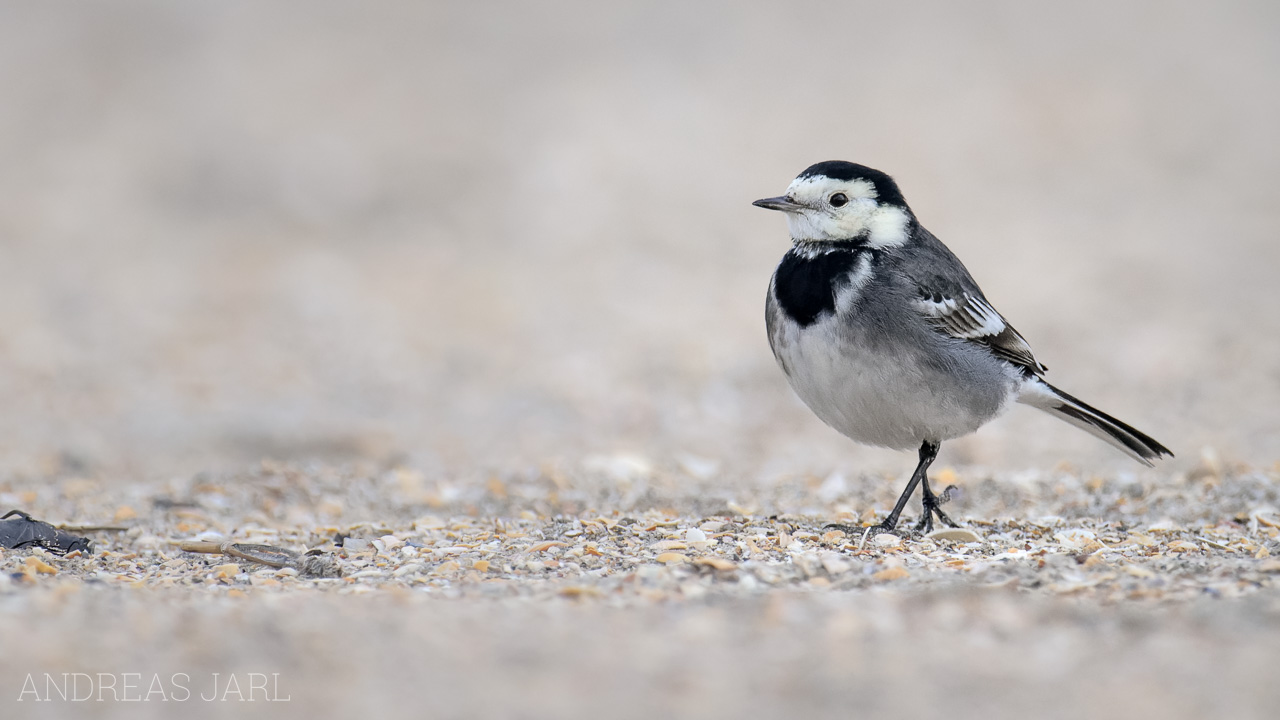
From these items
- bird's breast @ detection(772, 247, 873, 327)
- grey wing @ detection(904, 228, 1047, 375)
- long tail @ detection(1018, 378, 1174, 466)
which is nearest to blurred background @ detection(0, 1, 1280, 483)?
long tail @ detection(1018, 378, 1174, 466)

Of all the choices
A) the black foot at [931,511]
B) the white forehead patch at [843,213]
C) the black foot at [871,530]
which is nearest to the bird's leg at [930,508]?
the black foot at [931,511]

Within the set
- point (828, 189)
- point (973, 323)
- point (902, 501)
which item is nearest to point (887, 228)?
point (828, 189)

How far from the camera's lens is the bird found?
6.00 metres

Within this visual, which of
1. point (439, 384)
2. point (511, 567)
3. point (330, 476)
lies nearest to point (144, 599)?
point (511, 567)

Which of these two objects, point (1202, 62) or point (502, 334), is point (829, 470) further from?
point (1202, 62)

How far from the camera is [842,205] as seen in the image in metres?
6.40

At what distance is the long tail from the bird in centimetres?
10

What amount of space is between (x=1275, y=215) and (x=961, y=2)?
9.07 m

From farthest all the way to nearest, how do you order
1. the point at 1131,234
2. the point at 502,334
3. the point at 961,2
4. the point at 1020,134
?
the point at 961,2
the point at 1020,134
the point at 1131,234
the point at 502,334

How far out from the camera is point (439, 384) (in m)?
12.2

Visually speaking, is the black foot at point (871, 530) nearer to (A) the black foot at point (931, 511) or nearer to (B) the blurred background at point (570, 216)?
(A) the black foot at point (931, 511)

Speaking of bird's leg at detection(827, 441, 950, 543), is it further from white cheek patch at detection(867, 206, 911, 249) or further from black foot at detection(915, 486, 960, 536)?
white cheek patch at detection(867, 206, 911, 249)

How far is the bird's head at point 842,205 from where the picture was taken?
638 centimetres

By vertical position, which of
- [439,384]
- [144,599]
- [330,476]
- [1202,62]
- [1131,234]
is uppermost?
[1202,62]
